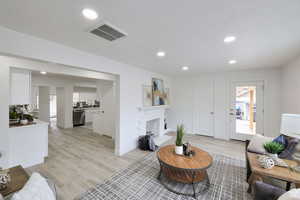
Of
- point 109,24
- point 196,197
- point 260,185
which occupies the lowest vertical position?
point 196,197

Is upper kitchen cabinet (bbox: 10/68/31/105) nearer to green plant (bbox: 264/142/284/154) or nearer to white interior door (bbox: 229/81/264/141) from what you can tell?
green plant (bbox: 264/142/284/154)

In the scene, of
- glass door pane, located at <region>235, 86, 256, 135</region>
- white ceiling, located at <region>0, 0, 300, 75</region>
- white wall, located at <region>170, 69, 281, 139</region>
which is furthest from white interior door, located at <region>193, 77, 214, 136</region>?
white ceiling, located at <region>0, 0, 300, 75</region>

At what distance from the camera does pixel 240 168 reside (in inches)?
108

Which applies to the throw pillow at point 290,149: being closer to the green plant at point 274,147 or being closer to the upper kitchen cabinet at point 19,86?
the green plant at point 274,147

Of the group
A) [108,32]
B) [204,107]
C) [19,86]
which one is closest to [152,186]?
[108,32]

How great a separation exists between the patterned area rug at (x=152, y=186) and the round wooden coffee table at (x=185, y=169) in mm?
118

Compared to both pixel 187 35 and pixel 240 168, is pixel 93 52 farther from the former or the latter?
pixel 240 168

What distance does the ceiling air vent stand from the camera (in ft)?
5.40

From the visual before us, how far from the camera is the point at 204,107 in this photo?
5.08 m

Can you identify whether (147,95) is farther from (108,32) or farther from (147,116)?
(108,32)

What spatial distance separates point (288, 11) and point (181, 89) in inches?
167

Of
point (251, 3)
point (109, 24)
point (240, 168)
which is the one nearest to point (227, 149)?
point (240, 168)

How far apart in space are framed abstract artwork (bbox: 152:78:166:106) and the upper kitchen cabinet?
3.32 meters

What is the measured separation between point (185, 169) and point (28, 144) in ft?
10.7
